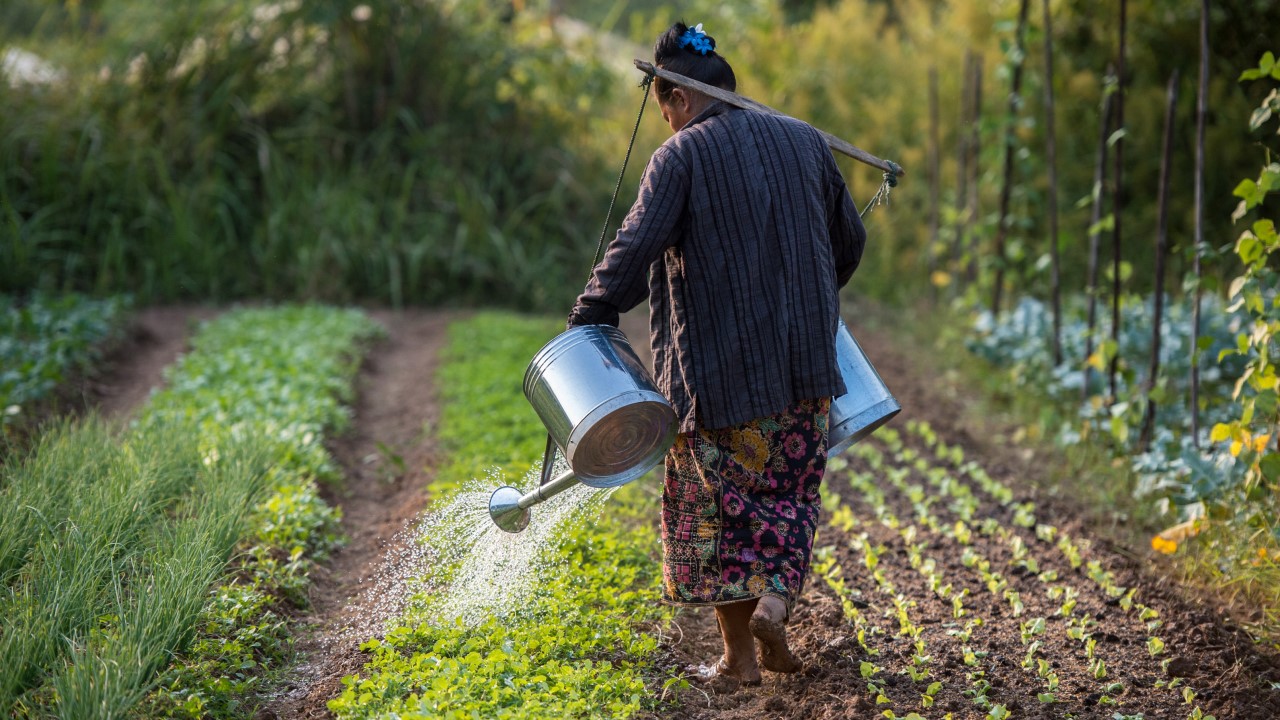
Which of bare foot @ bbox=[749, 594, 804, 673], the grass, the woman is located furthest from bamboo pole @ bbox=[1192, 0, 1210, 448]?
the grass

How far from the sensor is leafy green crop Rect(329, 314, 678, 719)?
106 inches

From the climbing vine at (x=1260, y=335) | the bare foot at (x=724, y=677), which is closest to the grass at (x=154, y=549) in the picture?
the bare foot at (x=724, y=677)

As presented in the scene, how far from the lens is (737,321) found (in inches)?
113

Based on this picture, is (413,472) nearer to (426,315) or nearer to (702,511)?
(702,511)

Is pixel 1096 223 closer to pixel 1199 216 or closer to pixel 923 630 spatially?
pixel 1199 216

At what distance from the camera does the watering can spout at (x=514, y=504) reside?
122 inches

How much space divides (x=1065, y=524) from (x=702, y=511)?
2075 mm

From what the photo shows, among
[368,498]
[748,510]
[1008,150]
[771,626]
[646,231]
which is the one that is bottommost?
[368,498]

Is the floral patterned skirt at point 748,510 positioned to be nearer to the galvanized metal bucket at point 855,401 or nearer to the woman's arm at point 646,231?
the galvanized metal bucket at point 855,401

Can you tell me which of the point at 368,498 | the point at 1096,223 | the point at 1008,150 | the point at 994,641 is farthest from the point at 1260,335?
the point at 368,498

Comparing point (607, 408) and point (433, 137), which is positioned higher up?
point (607, 408)

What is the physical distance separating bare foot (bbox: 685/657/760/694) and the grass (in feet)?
3.92

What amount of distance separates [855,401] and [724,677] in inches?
33.1

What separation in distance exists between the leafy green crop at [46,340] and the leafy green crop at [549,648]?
222cm
